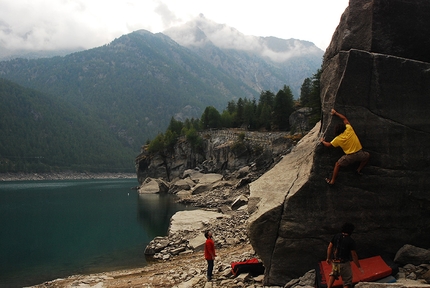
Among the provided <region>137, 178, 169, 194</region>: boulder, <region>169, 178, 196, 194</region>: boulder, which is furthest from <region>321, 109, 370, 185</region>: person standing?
<region>137, 178, 169, 194</region>: boulder

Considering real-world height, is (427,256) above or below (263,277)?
above

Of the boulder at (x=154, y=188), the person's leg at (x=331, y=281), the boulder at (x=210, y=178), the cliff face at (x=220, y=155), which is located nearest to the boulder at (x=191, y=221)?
the person's leg at (x=331, y=281)

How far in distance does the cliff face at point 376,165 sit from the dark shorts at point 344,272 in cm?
202

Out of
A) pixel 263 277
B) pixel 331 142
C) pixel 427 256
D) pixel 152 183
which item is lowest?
pixel 152 183

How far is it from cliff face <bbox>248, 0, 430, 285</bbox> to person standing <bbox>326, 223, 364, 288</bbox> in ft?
5.43

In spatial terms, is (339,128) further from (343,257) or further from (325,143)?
(343,257)

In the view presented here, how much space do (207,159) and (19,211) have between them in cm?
5544

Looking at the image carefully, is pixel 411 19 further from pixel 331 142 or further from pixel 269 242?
pixel 269 242

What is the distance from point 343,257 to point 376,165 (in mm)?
3573

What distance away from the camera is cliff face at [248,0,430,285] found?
10867mm

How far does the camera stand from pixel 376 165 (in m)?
11.0

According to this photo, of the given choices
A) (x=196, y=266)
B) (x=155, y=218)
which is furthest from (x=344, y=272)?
(x=155, y=218)

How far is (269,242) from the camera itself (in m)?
11.5

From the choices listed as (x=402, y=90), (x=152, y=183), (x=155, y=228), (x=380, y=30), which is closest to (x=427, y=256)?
(x=402, y=90)
